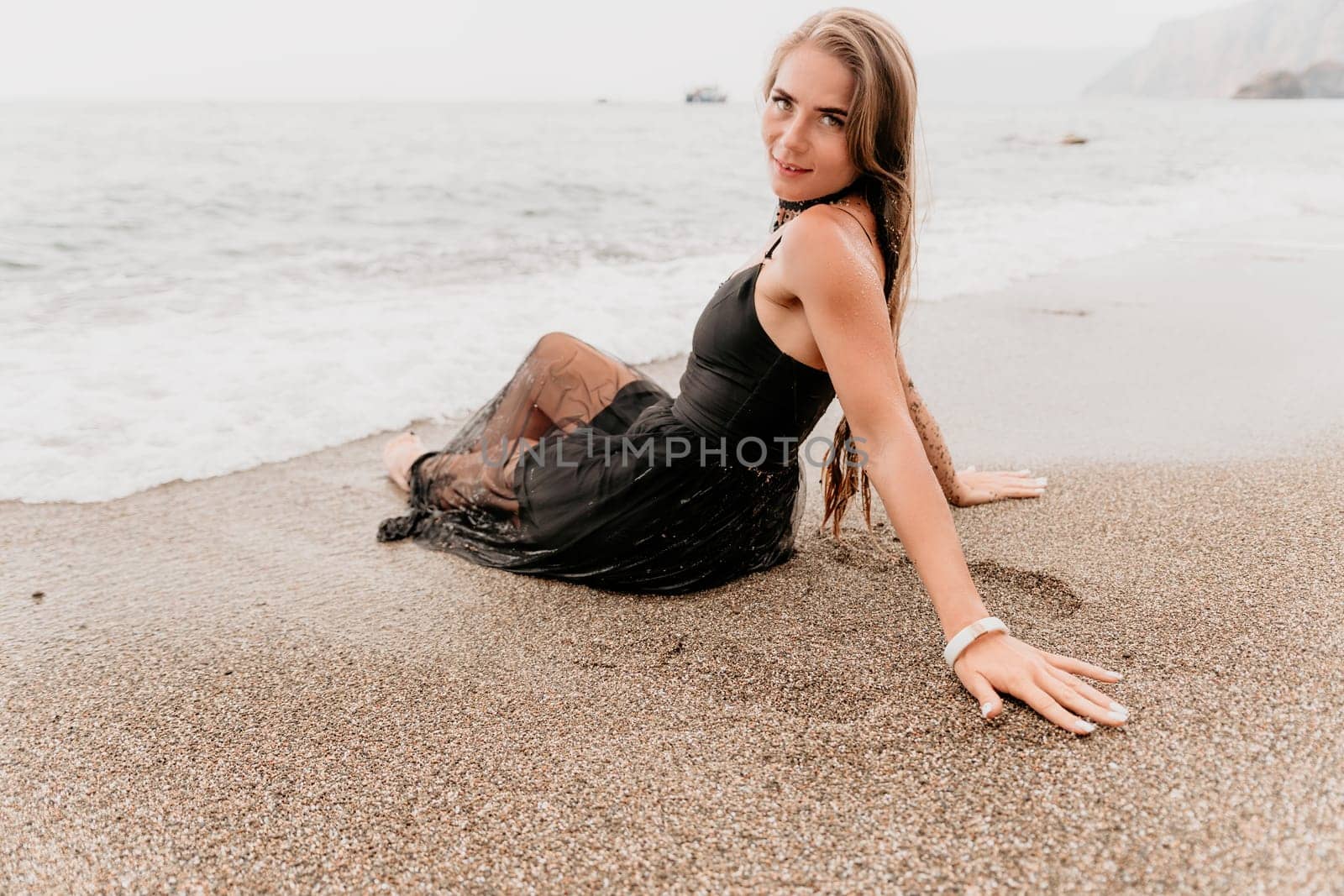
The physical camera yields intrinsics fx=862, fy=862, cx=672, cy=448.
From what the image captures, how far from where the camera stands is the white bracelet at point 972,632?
194 cm

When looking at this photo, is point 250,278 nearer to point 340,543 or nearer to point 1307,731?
point 340,543

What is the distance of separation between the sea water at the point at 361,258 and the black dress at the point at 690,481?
19.2 inches

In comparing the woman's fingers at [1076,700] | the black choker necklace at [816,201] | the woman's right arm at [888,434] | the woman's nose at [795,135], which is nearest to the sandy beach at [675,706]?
the woman's fingers at [1076,700]

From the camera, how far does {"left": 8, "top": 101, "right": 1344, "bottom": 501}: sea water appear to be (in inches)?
176

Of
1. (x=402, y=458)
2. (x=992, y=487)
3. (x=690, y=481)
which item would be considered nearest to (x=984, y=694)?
(x=690, y=481)

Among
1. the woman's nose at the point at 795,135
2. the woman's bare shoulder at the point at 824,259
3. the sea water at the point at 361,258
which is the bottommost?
the sea water at the point at 361,258

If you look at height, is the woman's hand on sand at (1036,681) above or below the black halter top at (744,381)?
below

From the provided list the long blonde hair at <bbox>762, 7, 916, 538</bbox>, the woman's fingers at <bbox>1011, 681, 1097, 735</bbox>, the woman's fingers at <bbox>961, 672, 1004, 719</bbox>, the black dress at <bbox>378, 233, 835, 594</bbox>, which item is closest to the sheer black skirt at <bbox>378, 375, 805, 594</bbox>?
the black dress at <bbox>378, 233, 835, 594</bbox>

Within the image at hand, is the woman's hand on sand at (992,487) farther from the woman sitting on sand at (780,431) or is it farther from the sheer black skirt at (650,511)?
the sheer black skirt at (650,511)

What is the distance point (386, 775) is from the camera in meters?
1.82

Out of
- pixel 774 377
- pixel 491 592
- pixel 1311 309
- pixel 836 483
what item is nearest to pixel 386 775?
pixel 491 592

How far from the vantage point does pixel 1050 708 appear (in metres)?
1.81

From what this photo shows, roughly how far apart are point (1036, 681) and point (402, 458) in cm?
277

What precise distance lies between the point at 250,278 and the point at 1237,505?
767 cm
